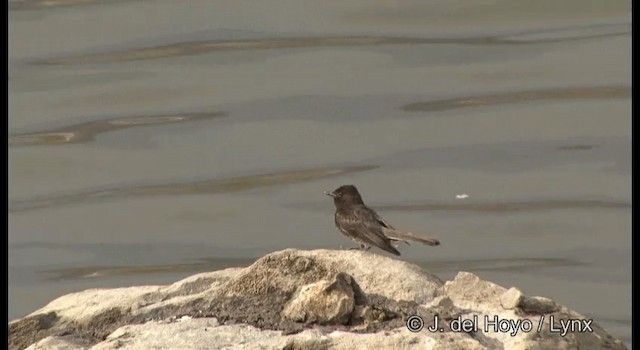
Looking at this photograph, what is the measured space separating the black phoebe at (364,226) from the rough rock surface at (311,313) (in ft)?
3.01

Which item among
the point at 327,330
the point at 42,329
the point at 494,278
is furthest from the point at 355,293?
the point at 494,278

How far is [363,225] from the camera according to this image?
694 centimetres

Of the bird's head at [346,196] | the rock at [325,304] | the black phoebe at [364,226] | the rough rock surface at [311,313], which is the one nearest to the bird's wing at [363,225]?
the black phoebe at [364,226]

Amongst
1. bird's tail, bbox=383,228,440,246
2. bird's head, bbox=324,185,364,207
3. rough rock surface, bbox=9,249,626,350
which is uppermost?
bird's head, bbox=324,185,364,207

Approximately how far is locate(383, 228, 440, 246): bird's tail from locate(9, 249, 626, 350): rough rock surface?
0.80 metres

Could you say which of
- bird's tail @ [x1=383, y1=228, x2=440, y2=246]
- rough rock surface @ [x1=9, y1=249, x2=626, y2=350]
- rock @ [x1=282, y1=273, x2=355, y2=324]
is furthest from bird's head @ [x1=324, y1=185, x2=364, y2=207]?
rock @ [x1=282, y1=273, x2=355, y2=324]

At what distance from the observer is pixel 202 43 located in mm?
11195

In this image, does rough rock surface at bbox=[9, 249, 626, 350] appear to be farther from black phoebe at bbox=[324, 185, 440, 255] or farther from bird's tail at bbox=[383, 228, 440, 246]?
black phoebe at bbox=[324, 185, 440, 255]

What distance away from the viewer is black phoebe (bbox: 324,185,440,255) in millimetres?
6703

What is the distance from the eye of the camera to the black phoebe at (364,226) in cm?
670

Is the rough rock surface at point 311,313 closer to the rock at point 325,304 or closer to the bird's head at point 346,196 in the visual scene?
the rock at point 325,304

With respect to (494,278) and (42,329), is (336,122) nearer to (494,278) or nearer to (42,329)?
(494,278)

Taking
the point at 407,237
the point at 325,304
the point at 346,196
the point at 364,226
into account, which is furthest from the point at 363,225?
the point at 325,304

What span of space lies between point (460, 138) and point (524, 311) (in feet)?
17.8
